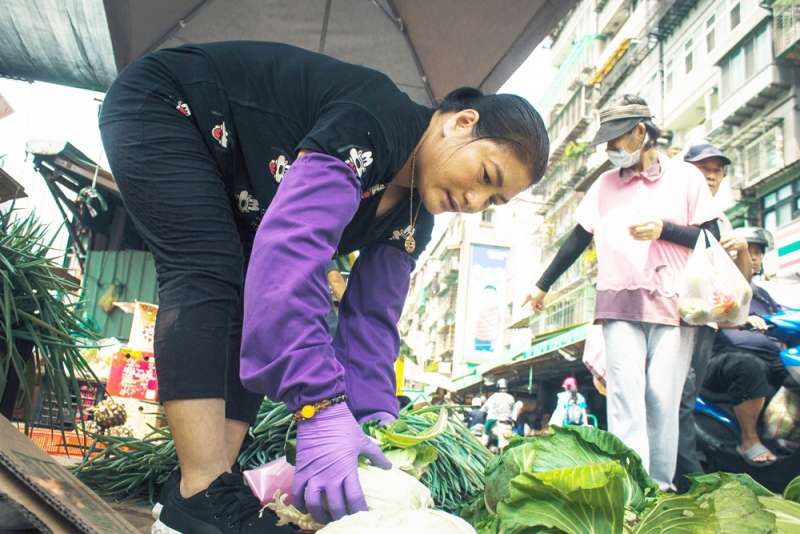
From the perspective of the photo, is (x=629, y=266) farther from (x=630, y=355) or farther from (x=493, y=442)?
(x=493, y=442)

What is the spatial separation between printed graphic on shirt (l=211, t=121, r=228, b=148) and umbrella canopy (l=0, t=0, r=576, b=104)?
178 centimetres

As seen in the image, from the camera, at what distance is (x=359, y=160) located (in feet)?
4.73

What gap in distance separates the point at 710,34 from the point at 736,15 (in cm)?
186

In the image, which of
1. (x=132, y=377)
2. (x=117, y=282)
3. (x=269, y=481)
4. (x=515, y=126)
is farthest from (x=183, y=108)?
(x=117, y=282)

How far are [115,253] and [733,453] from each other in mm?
11055

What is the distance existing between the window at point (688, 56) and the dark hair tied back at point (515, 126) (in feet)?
95.9

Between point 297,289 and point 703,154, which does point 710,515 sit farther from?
point 703,154

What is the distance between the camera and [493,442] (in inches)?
441

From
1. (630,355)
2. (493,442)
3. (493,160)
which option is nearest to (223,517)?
(493,160)

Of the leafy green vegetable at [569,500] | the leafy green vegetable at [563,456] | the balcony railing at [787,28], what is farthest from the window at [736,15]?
the leafy green vegetable at [569,500]

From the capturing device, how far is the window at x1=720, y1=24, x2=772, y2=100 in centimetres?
2147

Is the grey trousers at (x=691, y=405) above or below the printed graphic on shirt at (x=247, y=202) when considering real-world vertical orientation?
below

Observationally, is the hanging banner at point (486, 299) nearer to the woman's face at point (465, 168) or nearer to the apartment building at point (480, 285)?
the apartment building at point (480, 285)

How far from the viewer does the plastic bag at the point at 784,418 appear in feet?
11.6
